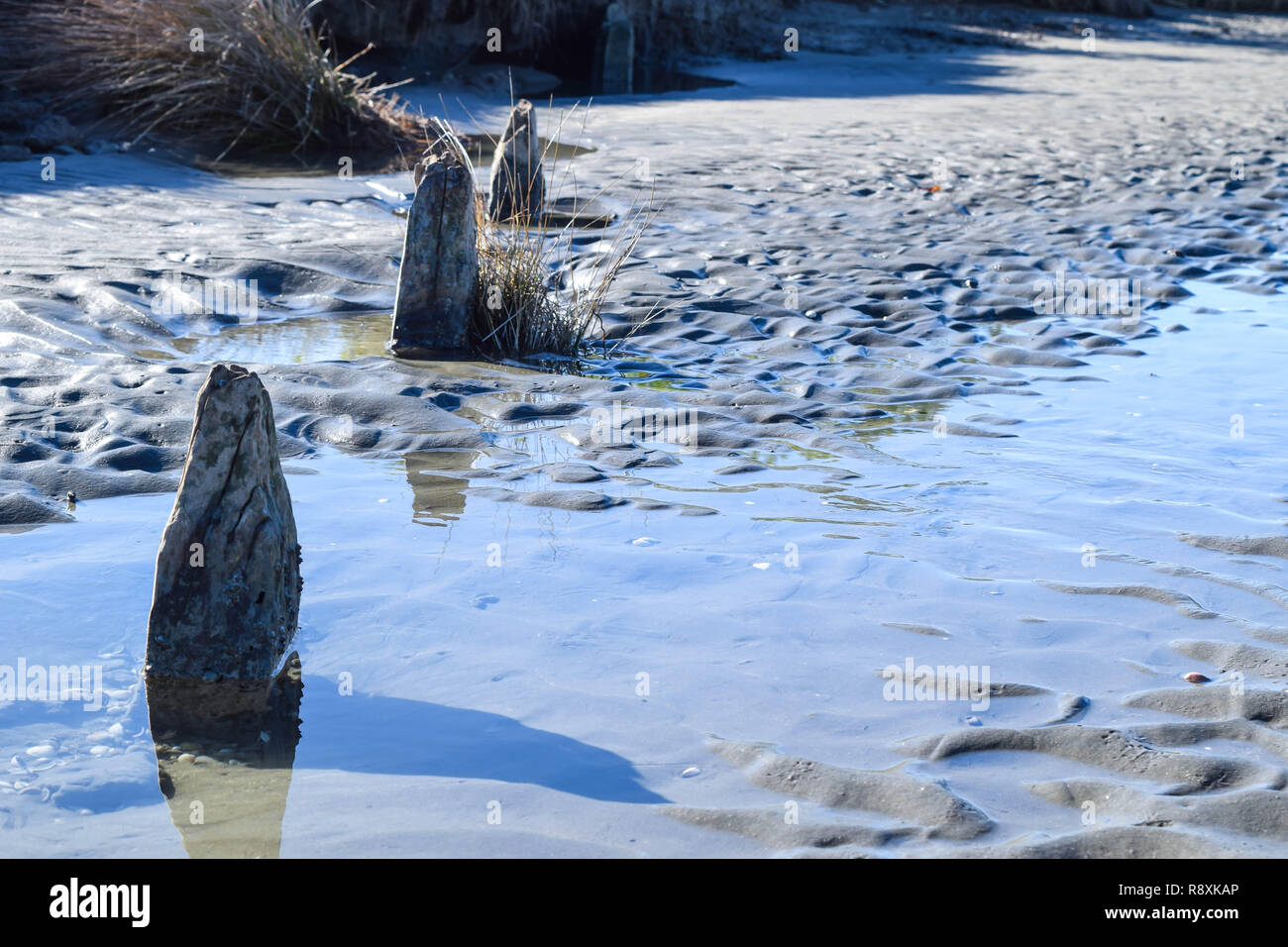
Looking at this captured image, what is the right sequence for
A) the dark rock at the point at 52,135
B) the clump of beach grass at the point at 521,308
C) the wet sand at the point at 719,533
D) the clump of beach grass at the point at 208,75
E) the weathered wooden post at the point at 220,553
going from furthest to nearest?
the clump of beach grass at the point at 208,75, the dark rock at the point at 52,135, the clump of beach grass at the point at 521,308, the weathered wooden post at the point at 220,553, the wet sand at the point at 719,533

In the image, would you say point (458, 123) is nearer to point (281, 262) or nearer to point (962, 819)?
point (281, 262)

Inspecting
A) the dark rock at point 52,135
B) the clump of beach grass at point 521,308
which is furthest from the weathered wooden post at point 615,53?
the clump of beach grass at point 521,308

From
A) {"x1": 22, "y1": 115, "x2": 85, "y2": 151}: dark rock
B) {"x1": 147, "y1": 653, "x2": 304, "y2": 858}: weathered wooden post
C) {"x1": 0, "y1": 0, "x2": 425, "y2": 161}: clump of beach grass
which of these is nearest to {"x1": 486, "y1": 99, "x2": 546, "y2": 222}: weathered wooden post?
{"x1": 0, "y1": 0, "x2": 425, "y2": 161}: clump of beach grass

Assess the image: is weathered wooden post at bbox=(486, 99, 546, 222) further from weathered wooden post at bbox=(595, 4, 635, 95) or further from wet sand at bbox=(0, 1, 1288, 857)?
weathered wooden post at bbox=(595, 4, 635, 95)

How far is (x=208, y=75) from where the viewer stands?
10.6m

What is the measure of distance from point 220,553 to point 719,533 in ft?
5.34

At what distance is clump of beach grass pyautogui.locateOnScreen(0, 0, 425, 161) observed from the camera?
10.4m

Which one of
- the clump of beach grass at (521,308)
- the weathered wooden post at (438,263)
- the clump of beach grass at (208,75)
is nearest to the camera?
the weathered wooden post at (438,263)

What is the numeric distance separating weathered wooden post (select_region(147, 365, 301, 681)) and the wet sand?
0.18 metres

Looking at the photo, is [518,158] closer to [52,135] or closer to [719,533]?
[52,135]

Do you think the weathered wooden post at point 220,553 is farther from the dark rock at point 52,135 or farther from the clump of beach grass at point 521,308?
the dark rock at point 52,135

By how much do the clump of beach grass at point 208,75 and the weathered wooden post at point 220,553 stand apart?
791 centimetres

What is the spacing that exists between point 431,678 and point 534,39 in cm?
1460

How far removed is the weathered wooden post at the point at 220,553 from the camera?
293 cm
